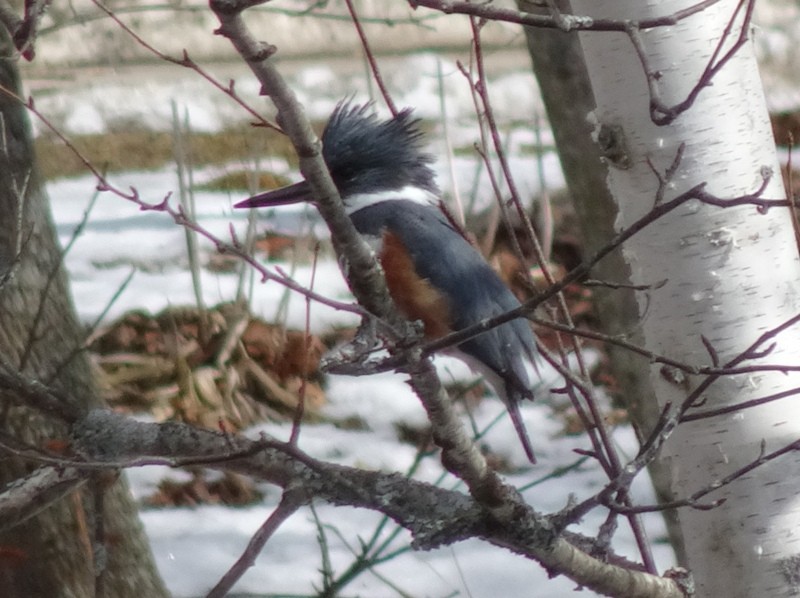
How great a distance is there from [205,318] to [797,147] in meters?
3.56

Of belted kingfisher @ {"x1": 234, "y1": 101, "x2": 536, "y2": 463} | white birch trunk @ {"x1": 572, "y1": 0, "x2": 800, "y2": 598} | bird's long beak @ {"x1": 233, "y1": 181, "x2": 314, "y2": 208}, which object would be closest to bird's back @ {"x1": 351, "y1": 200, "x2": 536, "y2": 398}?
belted kingfisher @ {"x1": 234, "y1": 101, "x2": 536, "y2": 463}

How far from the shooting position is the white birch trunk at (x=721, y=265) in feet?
5.77

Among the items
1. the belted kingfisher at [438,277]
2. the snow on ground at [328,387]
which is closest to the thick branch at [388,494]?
the snow on ground at [328,387]

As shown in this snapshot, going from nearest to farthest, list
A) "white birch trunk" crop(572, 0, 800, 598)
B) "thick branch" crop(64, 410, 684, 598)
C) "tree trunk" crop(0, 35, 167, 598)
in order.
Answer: "thick branch" crop(64, 410, 684, 598)
"white birch trunk" crop(572, 0, 800, 598)
"tree trunk" crop(0, 35, 167, 598)

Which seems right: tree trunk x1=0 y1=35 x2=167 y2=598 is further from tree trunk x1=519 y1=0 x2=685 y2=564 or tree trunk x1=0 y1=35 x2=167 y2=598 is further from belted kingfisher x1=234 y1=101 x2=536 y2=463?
tree trunk x1=519 y1=0 x2=685 y2=564

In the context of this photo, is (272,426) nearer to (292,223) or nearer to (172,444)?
(292,223)

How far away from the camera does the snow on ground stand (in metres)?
3.01

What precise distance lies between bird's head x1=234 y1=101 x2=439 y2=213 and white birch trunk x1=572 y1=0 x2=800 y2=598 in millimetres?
936

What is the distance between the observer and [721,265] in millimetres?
1773

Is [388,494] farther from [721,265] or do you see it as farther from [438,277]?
[438,277]

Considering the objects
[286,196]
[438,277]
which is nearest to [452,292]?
[438,277]

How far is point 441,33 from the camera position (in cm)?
627

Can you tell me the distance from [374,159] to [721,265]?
1140mm

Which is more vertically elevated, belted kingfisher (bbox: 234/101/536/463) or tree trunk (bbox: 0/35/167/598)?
belted kingfisher (bbox: 234/101/536/463)
